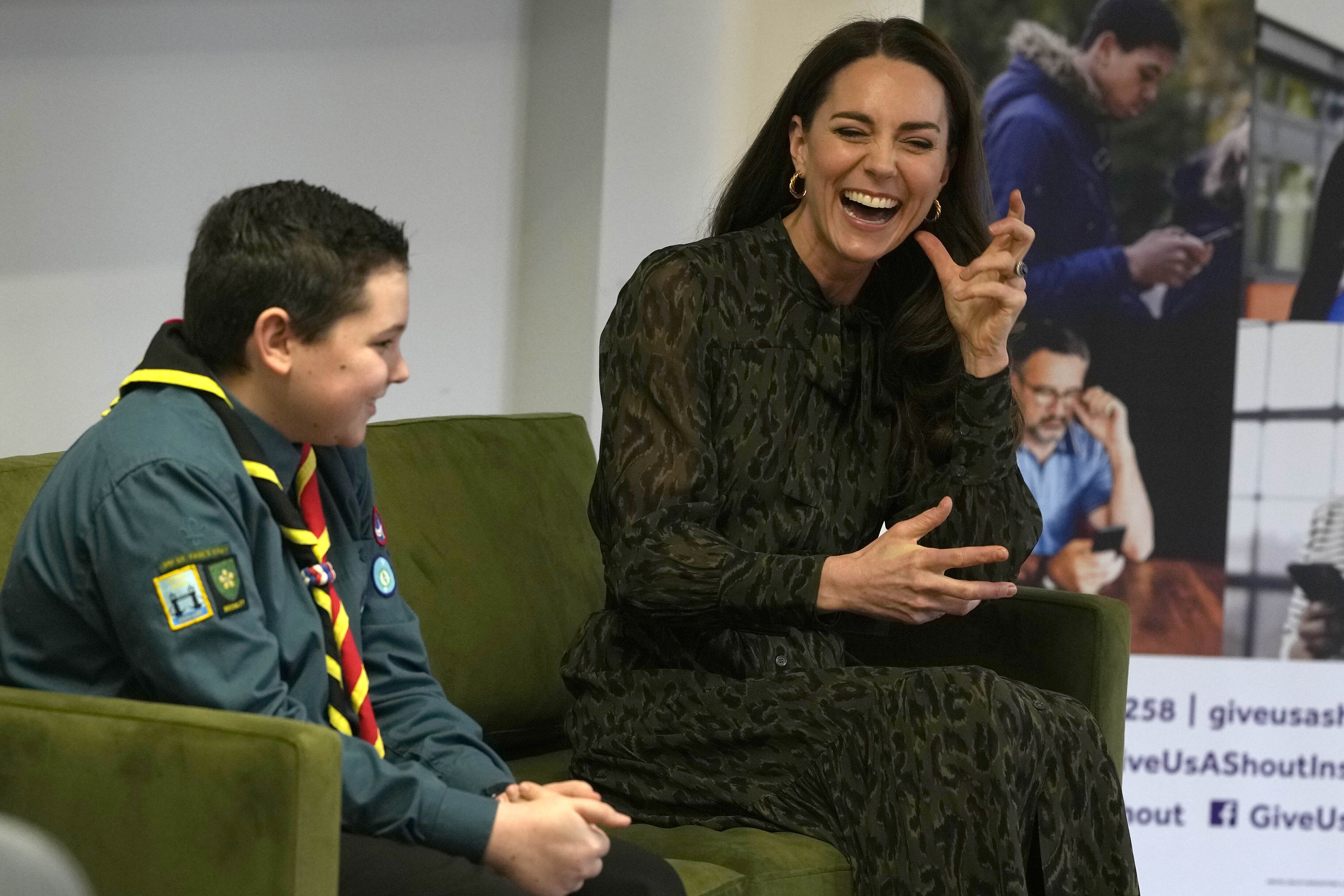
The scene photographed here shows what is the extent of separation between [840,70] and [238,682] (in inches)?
48.2

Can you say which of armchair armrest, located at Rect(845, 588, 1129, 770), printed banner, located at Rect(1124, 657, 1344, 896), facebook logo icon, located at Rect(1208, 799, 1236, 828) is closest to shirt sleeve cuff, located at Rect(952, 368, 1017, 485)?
armchair armrest, located at Rect(845, 588, 1129, 770)

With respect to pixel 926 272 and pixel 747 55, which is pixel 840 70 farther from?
pixel 747 55

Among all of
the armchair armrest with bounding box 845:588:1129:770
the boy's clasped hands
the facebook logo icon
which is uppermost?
the armchair armrest with bounding box 845:588:1129:770

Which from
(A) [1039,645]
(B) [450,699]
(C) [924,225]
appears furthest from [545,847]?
(C) [924,225]

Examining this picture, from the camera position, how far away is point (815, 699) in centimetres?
196

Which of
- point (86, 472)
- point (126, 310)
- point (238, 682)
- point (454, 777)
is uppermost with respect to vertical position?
point (126, 310)

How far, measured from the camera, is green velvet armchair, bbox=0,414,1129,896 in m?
1.36

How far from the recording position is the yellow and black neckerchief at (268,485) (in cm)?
151

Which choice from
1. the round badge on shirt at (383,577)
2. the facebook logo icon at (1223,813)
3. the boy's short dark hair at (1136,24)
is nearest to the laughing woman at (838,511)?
the round badge on shirt at (383,577)

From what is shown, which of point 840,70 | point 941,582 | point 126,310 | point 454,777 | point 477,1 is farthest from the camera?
point 477,1

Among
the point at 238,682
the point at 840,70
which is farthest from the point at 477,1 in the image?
the point at 238,682

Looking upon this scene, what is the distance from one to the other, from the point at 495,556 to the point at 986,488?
698mm

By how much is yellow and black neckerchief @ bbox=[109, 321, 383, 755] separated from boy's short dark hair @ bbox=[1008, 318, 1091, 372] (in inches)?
86.9

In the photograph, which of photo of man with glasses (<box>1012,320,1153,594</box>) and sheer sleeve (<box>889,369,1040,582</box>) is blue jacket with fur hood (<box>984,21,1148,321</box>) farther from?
sheer sleeve (<box>889,369,1040,582</box>)
